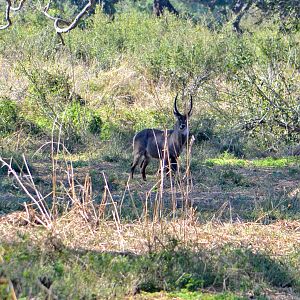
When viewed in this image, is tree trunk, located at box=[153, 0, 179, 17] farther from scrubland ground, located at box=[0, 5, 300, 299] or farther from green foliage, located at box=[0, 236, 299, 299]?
green foliage, located at box=[0, 236, 299, 299]

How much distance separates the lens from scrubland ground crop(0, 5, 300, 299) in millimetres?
5840

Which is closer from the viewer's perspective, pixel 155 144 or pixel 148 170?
pixel 155 144

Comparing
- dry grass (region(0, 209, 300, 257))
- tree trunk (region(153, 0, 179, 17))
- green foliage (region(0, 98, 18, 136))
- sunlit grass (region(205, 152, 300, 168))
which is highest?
tree trunk (region(153, 0, 179, 17))

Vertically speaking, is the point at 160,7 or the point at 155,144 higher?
the point at 160,7

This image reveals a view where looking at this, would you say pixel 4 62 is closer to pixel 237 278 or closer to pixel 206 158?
pixel 206 158

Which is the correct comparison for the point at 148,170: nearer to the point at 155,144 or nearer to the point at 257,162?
the point at 155,144

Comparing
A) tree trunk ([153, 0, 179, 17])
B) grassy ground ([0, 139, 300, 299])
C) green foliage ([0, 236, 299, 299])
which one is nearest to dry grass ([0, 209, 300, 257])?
grassy ground ([0, 139, 300, 299])

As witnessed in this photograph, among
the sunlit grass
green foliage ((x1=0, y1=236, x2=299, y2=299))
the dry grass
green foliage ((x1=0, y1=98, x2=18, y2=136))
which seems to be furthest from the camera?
green foliage ((x1=0, y1=98, x2=18, y2=136))

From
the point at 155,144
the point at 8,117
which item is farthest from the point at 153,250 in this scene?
the point at 8,117

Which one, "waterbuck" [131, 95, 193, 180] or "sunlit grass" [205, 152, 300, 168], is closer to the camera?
"waterbuck" [131, 95, 193, 180]

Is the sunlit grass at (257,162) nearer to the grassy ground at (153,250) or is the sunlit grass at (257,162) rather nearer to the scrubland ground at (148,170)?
the scrubland ground at (148,170)

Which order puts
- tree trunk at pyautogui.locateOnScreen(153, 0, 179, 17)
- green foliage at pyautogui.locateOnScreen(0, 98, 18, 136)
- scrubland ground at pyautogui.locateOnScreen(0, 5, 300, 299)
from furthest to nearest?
tree trunk at pyautogui.locateOnScreen(153, 0, 179, 17), green foliage at pyautogui.locateOnScreen(0, 98, 18, 136), scrubland ground at pyautogui.locateOnScreen(0, 5, 300, 299)

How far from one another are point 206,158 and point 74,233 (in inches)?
288

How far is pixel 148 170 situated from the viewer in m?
12.8
